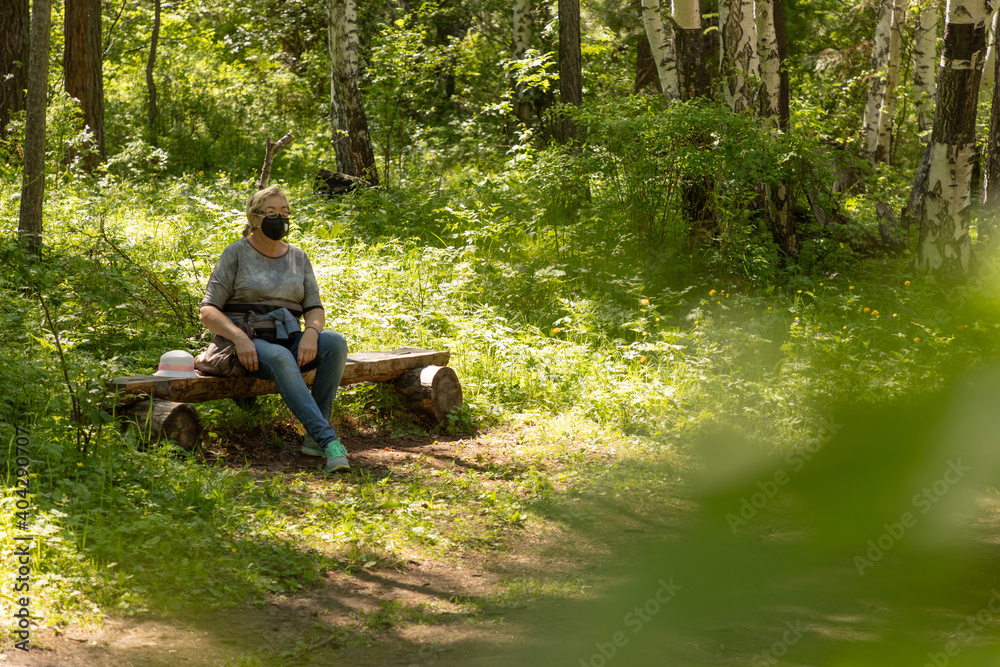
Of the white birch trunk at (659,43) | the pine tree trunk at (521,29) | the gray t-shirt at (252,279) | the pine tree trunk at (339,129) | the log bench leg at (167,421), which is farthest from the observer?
the pine tree trunk at (521,29)

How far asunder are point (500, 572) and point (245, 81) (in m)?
18.0

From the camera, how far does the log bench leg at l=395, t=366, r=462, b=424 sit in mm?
6477

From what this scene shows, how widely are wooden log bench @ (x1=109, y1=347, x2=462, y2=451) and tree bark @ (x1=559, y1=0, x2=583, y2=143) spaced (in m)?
8.19

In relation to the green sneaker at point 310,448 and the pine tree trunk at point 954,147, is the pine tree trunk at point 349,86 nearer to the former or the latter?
the pine tree trunk at point 954,147

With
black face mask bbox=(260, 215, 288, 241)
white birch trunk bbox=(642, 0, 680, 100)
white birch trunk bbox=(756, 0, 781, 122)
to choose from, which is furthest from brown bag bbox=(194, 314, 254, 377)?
white birch trunk bbox=(642, 0, 680, 100)

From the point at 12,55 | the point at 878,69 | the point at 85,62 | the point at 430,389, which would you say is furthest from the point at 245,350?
the point at 878,69

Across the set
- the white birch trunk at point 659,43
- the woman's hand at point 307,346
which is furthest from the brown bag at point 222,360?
the white birch trunk at point 659,43

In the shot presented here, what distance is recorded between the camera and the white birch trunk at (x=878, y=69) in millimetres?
16844

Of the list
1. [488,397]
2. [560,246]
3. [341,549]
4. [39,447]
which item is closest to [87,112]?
[560,246]

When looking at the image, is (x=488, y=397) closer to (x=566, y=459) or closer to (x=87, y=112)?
(x=566, y=459)

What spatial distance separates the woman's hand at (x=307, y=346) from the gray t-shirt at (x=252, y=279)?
A: 0.26 metres

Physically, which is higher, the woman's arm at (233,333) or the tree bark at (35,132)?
the tree bark at (35,132)

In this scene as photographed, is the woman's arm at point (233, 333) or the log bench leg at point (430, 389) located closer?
the woman's arm at point (233, 333)

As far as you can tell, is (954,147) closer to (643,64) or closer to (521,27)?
(521,27)
